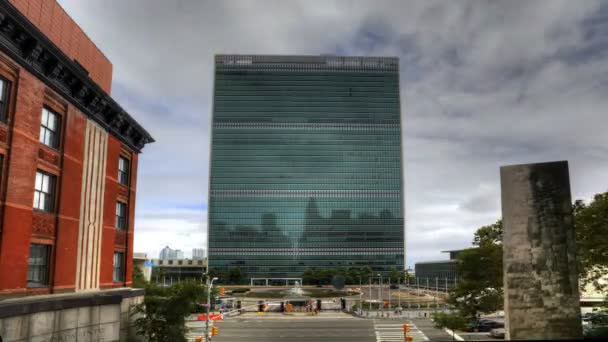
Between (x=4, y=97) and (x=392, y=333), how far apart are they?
153ft

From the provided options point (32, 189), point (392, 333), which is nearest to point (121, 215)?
point (32, 189)

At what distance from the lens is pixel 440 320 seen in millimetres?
41375

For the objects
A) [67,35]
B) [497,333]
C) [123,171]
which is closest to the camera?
[67,35]

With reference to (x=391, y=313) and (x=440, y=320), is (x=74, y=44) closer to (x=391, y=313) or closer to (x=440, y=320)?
(x=440, y=320)

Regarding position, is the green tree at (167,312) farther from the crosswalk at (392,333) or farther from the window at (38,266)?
the crosswalk at (392,333)

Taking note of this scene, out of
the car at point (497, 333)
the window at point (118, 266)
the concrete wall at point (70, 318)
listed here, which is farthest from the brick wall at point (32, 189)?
the car at point (497, 333)

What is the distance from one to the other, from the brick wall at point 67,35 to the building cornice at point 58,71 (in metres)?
2.79

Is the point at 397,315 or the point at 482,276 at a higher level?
the point at 482,276

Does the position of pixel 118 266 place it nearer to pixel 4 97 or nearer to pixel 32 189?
pixel 32 189

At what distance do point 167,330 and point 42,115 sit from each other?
13994 millimetres

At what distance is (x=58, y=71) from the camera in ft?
79.5

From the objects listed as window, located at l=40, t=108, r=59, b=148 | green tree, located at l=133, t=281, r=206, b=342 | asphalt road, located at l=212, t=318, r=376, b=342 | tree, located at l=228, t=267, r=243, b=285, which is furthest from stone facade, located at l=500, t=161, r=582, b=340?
tree, located at l=228, t=267, r=243, b=285

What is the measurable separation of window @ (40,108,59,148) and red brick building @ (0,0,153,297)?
50mm

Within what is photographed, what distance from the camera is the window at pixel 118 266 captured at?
3378 cm
